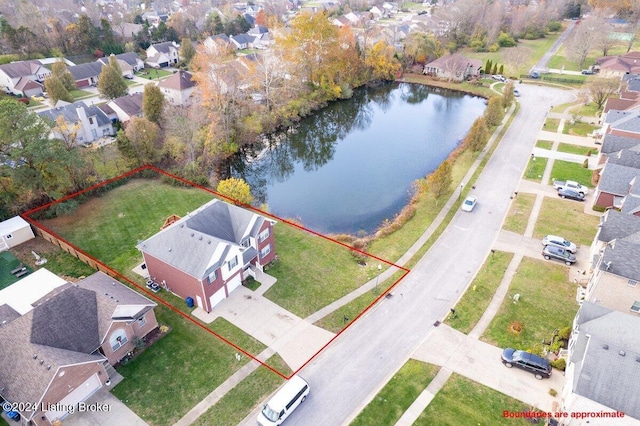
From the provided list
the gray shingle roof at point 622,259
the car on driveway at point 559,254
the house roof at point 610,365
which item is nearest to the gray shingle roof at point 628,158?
the car on driveway at point 559,254

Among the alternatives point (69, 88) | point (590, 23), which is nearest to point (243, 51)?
point (69, 88)

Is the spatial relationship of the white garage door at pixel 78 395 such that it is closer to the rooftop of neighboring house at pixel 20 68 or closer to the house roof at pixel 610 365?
the house roof at pixel 610 365

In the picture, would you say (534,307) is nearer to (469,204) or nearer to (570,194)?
(469,204)

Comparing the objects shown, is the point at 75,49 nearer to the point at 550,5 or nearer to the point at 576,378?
the point at 576,378

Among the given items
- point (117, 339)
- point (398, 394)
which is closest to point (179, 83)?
point (117, 339)

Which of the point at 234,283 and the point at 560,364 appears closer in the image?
the point at 560,364

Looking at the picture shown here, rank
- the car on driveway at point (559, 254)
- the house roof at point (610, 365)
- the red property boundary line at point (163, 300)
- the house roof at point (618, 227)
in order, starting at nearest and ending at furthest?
the house roof at point (610, 365), the red property boundary line at point (163, 300), the house roof at point (618, 227), the car on driveway at point (559, 254)

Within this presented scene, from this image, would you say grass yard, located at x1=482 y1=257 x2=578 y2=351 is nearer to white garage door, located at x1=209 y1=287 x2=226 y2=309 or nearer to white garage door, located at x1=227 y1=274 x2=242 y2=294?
white garage door, located at x1=227 y1=274 x2=242 y2=294
